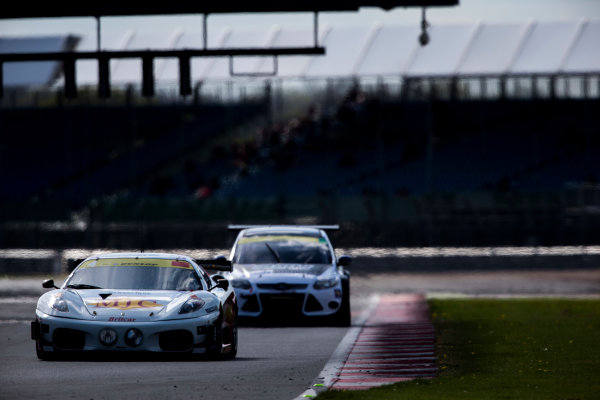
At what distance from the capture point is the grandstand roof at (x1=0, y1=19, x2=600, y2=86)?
151 ft

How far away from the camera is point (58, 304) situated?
1227 cm

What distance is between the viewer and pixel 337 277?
18859mm

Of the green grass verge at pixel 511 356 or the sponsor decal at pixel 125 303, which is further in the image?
the sponsor decal at pixel 125 303

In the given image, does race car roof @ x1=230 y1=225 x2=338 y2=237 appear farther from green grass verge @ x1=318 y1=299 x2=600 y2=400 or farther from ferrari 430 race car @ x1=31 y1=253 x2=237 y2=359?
ferrari 430 race car @ x1=31 y1=253 x2=237 y2=359

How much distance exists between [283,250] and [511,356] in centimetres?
693

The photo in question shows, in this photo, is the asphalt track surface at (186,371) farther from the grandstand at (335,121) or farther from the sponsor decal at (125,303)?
the grandstand at (335,121)

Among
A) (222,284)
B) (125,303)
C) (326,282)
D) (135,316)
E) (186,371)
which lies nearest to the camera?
(186,371)

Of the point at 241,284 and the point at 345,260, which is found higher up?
the point at 345,260

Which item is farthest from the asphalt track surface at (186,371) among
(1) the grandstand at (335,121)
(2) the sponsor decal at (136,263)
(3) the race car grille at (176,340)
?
(1) the grandstand at (335,121)

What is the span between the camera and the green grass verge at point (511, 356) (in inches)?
407

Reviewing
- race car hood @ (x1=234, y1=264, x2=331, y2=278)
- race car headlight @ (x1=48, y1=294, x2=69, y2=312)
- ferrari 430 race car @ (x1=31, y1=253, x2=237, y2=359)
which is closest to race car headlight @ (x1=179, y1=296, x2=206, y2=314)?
ferrari 430 race car @ (x1=31, y1=253, x2=237, y2=359)

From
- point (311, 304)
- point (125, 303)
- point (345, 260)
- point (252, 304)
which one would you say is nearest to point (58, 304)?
point (125, 303)

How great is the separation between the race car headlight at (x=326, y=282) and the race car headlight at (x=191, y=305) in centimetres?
620

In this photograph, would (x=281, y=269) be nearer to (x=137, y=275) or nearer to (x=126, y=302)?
(x=137, y=275)
